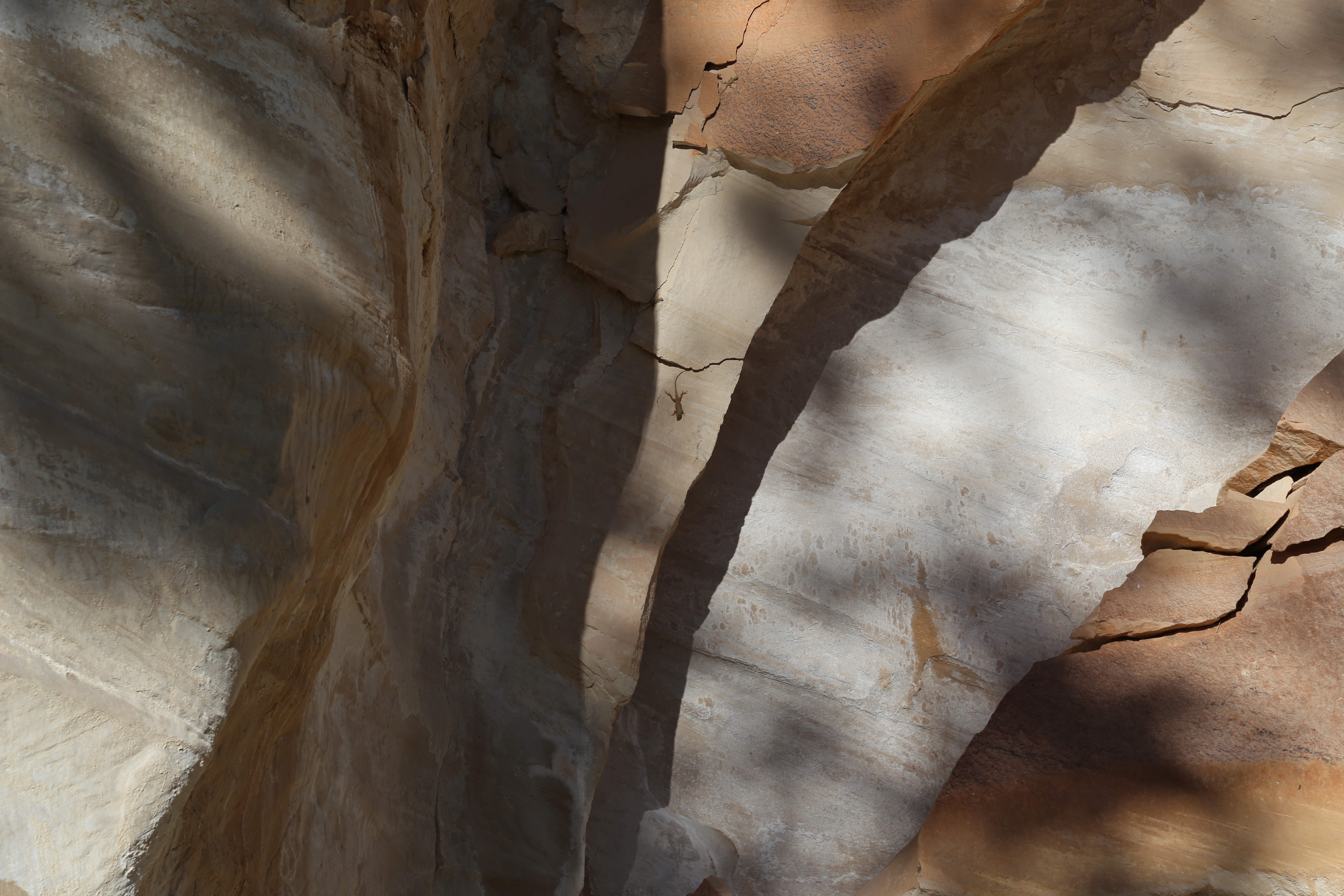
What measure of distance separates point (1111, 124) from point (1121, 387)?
0.52 metres

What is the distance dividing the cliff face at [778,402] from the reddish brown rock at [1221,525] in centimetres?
3

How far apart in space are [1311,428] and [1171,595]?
403mm

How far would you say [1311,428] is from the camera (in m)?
1.71

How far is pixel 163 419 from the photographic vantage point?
87cm

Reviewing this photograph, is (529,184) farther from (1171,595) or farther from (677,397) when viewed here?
(1171,595)

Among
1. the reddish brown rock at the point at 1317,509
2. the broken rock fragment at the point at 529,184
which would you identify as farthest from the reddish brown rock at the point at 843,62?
the reddish brown rock at the point at 1317,509

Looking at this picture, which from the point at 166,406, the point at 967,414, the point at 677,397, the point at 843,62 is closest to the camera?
the point at 166,406

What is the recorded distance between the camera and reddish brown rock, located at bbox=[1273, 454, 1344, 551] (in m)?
1.69

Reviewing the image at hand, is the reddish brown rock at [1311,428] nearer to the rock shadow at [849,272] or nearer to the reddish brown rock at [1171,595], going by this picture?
the reddish brown rock at [1171,595]

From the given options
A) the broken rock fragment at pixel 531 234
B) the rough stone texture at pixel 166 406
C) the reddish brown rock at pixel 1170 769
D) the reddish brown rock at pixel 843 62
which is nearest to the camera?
the rough stone texture at pixel 166 406

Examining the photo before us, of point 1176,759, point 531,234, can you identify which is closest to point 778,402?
point 531,234

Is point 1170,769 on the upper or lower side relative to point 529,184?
lower

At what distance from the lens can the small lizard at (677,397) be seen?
165 cm

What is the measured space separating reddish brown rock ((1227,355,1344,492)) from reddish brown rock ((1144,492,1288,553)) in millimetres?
71
